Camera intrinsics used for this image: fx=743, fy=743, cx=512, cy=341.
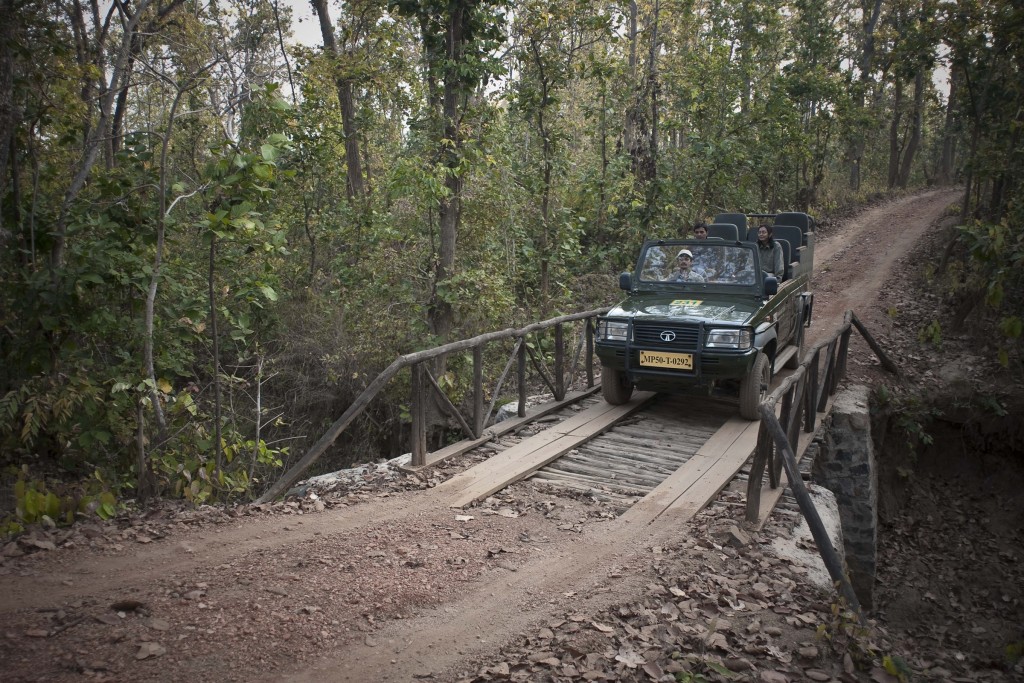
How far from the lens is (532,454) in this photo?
7434 millimetres

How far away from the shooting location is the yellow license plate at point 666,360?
8062 millimetres

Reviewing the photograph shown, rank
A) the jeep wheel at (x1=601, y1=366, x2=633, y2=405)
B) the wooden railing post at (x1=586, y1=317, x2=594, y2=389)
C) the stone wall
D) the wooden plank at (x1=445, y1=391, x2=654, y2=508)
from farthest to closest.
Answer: the wooden railing post at (x1=586, y1=317, x2=594, y2=389)
the stone wall
the jeep wheel at (x1=601, y1=366, x2=633, y2=405)
the wooden plank at (x1=445, y1=391, x2=654, y2=508)

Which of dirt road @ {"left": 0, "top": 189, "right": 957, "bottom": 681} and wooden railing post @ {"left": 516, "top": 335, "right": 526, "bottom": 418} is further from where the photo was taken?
wooden railing post @ {"left": 516, "top": 335, "right": 526, "bottom": 418}

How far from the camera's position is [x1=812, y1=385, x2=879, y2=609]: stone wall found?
9.56 m

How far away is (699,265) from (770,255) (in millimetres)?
2015

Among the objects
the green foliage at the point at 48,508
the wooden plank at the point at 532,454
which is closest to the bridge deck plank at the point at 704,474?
the wooden plank at the point at 532,454

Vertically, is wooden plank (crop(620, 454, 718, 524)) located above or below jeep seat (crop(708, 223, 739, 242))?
below

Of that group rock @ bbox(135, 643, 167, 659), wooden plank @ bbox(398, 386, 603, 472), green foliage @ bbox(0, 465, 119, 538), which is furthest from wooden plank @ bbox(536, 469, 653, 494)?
rock @ bbox(135, 643, 167, 659)

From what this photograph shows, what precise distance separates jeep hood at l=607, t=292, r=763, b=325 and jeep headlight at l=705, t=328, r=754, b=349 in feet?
0.44

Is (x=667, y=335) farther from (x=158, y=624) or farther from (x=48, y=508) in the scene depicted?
(x=48, y=508)

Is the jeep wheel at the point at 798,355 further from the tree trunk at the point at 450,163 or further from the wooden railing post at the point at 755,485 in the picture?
the tree trunk at the point at 450,163

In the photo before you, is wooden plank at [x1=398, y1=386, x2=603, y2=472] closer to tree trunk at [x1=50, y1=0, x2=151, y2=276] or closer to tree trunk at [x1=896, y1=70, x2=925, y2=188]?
tree trunk at [x1=50, y1=0, x2=151, y2=276]

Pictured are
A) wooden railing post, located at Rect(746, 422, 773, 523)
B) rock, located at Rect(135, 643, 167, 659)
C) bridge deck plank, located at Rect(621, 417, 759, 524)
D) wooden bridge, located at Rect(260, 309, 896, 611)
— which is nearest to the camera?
rock, located at Rect(135, 643, 167, 659)

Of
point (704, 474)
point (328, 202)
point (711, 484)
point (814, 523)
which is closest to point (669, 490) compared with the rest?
point (711, 484)
